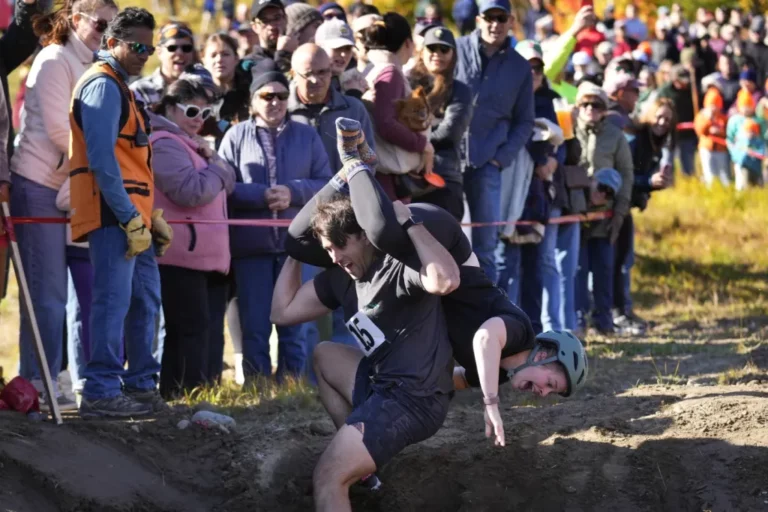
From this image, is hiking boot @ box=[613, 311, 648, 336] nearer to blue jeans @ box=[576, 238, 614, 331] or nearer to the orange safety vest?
blue jeans @ box=[576, 238, 614, 331]

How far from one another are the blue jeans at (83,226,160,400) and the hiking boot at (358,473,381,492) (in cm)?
170

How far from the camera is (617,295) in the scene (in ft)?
44.1

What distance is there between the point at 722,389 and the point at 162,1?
104ft

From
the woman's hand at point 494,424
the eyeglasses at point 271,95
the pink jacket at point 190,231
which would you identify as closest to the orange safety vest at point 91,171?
the pink jacket at point 190,231

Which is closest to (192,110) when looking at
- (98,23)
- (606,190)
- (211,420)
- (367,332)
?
(98,23)

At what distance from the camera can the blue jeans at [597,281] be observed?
42.1 ft

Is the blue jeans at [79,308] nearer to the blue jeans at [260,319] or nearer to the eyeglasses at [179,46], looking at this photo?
the blue jeans at [260,319]

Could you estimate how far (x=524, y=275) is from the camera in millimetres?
11828

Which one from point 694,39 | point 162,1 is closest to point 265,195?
point 694,39

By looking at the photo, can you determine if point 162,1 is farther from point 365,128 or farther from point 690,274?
point 365,128

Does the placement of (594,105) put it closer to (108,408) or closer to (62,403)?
(62,403)

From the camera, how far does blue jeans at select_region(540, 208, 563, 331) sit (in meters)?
11.8

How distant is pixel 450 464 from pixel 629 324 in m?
6.54

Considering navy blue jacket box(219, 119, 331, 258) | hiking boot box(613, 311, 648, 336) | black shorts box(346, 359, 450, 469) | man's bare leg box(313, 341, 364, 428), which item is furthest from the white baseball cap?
hiking boot box(613, 311, 648, 336)
